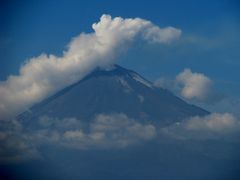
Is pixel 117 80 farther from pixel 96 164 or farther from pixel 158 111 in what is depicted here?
pixel 96 164

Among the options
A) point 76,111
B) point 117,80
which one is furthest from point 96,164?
point 117,80

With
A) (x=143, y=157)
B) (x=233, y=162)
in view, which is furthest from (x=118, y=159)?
(x=233, y=162)

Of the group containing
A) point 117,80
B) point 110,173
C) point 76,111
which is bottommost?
point 110,173

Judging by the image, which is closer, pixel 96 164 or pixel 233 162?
pixel 96 164

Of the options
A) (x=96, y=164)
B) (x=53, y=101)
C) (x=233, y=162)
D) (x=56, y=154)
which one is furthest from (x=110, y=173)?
(x=233, y=162)

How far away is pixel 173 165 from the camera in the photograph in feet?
303

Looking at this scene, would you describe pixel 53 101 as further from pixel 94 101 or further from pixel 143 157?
pixel 143 157

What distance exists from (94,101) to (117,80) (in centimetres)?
809

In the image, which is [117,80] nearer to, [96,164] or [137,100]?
[137,100]

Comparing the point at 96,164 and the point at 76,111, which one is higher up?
the point at 76,111

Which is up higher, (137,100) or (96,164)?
(137,100)

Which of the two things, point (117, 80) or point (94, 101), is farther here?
point (117, 80)

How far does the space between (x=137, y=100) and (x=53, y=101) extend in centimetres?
1363

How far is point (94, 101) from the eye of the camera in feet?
318
